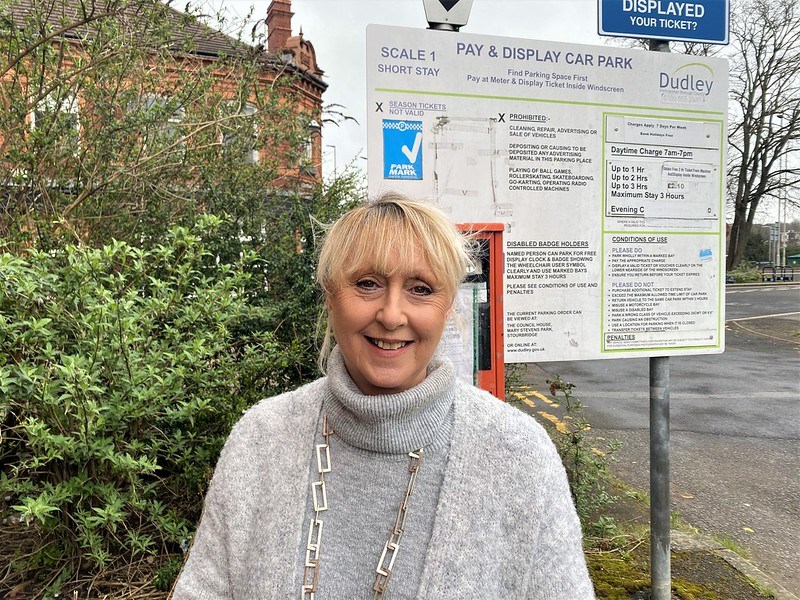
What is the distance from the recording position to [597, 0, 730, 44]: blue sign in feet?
8.35

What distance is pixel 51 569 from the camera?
2553mm

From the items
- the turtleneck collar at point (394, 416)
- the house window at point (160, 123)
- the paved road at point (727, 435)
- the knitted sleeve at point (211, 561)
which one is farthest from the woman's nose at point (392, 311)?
the paved road at point (727, 435)

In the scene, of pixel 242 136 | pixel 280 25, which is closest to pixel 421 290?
pixel 242 136

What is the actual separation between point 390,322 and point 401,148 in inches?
44.1

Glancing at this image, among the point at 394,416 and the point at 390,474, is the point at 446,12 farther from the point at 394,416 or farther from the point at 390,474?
the point at 390,474

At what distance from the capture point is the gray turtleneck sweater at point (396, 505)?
4.07 ft

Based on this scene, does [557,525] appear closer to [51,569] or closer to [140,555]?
[140,555]

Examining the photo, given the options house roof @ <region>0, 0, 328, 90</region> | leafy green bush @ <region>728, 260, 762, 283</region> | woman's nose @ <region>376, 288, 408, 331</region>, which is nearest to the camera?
woman's nose @ <region>376, 288, 408, 331</region>

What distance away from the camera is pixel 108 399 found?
90.0 inches

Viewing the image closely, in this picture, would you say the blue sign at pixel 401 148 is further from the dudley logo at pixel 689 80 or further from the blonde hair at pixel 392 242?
the dudley logo at pixel 689 80

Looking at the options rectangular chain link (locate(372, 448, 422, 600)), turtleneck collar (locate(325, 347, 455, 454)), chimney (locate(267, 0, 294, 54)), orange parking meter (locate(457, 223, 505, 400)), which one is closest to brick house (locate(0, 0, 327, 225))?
orange parking meter (locate(457, 223, 505, 400))

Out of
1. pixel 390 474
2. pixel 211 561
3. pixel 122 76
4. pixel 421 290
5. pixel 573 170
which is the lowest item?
pixel 211 561

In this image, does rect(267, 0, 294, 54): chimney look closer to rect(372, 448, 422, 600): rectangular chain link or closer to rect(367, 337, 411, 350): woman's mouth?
rect(367, 337, 411, 350): woman's mouth

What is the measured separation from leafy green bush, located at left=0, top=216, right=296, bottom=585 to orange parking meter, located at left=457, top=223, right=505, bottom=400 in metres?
1.05
